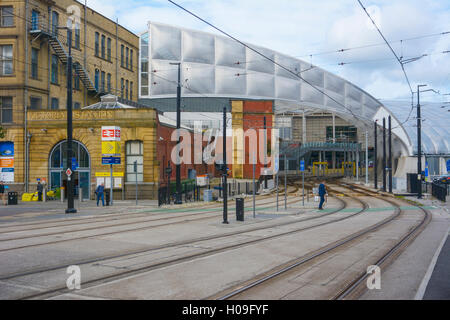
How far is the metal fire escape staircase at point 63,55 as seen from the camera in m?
38.4

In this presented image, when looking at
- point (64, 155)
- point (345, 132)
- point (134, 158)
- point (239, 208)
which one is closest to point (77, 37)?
point (64, 155)

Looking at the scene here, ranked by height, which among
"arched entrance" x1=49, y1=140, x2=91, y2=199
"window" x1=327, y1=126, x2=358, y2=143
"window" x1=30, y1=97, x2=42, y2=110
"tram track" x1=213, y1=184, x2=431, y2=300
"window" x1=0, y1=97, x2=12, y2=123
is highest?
"window" x1=327, y1=126, x2=358, y2=143

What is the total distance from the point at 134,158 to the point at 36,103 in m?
10.9

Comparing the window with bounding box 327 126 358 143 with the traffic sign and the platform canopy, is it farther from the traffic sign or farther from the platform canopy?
the traffic sign

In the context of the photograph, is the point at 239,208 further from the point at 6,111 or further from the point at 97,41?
the point at 97,41

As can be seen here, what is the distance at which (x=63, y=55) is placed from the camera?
1639 inches

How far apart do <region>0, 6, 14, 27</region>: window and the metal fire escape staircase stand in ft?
6.35

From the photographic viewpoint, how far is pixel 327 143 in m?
90.3

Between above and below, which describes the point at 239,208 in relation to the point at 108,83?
below

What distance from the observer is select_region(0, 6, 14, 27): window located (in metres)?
37.9

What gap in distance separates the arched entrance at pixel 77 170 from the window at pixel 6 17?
11.3m

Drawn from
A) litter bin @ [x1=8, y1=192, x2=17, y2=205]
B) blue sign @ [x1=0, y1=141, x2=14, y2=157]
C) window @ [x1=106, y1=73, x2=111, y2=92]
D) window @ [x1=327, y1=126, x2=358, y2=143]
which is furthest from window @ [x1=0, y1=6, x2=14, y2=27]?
window @ [x1=327, y1=126, x2=358, y2=143]
